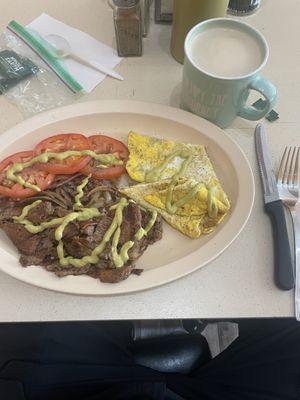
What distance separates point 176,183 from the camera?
0.72m

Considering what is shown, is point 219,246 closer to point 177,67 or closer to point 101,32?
point 177,67

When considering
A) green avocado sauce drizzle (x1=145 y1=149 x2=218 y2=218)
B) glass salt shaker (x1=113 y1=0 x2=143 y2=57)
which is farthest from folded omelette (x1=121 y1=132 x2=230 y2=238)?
glass salt shaker (x1=113 y1=0 x2=143 y2=57)

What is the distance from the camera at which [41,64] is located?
0.91 m

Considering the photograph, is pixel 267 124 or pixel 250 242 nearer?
pixel 250 242

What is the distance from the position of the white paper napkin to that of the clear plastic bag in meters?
0.02

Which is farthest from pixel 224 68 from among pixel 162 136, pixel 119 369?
pixel 119 369

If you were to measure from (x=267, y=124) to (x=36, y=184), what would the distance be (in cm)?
48

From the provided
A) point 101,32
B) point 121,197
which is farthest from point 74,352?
point 101,32

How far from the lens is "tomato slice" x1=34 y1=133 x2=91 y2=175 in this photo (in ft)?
2.41

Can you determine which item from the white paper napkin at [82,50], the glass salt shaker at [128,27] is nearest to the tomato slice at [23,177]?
the white paper napkin at [82,50]

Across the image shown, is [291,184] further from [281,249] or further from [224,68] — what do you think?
[224,68]

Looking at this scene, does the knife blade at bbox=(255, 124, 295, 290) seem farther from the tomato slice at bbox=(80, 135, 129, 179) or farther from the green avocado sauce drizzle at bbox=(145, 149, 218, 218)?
the tomato slice at bbox=(80, 135, 129, 179)

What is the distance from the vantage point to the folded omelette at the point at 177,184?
2.30 ft

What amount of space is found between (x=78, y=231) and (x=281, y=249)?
0.33m
